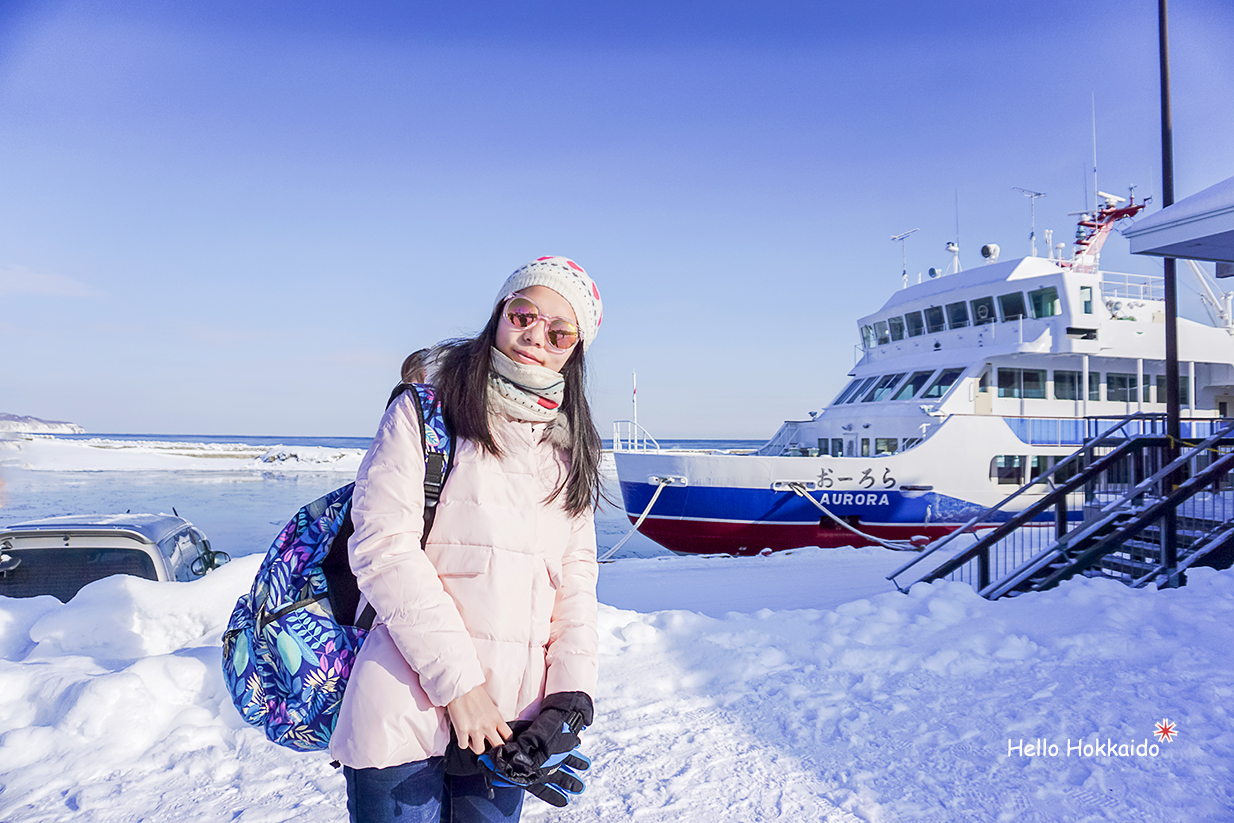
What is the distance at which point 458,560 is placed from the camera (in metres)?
1.32

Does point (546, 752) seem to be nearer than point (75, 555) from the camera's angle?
Yes

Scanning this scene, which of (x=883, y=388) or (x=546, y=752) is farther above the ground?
(x=883, y=388)

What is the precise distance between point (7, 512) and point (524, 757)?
812 inches

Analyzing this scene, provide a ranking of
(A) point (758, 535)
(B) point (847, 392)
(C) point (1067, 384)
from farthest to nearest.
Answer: (B) point (847, 392) < (C) point (1067, 384) < (A) point (758, 535)

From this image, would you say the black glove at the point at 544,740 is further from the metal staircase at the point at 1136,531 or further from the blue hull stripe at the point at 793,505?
the blue hull stripe at the point at 793,505

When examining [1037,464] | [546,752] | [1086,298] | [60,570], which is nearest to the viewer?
[546,752]

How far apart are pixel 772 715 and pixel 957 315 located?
1368cm

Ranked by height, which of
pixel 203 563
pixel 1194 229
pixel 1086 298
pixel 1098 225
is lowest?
pixel 203 563

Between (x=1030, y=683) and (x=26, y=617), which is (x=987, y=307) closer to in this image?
(x=1030, y=683)

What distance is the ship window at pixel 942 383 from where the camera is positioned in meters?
13.6

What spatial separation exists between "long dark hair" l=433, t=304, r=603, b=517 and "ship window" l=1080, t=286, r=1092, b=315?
14.7m

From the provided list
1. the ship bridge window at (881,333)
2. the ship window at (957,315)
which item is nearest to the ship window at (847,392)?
the ship bridge window at (881,333)

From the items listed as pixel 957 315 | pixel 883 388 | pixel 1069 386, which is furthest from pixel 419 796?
pixel 1069 386

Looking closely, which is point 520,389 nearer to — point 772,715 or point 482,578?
point 482,578
